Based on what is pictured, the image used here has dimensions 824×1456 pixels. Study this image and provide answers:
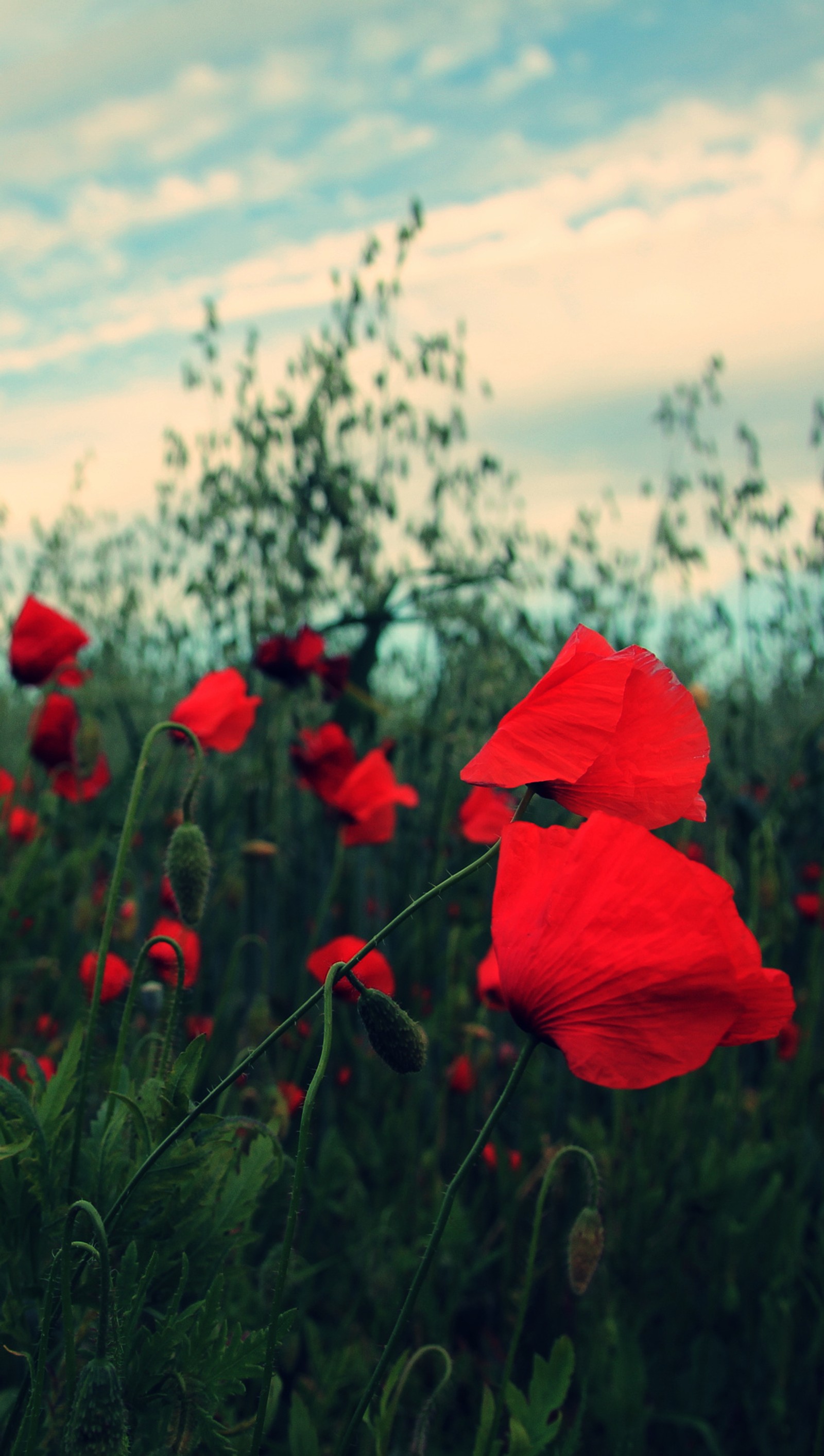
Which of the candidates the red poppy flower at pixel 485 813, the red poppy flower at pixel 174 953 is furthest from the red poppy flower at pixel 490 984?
the red poppy flower at pixel 174 953

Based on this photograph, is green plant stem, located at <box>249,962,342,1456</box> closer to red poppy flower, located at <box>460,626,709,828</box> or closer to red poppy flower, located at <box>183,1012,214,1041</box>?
red poppy flower, located at <box>460,626,709,828</box>

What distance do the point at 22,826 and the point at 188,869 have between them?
1.55 m

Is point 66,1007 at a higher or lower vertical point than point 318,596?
lower

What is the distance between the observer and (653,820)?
29.5 inches

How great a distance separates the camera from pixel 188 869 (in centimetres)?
103

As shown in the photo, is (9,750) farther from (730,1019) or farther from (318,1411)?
(730,1019)

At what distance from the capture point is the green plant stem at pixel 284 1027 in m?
0.59

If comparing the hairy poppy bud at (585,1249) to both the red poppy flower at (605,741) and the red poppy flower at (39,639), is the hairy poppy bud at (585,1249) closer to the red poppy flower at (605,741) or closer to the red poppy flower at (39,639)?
the red poppy flower at (605,741)

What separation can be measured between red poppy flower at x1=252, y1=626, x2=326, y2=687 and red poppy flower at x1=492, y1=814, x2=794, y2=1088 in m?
1.39

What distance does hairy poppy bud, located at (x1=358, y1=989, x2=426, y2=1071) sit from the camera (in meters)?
0.71

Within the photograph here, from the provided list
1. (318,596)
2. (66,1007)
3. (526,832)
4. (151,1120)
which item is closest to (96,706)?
(318,596)

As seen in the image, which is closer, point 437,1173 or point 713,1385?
point 713,1385

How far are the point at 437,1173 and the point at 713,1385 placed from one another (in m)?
0.53

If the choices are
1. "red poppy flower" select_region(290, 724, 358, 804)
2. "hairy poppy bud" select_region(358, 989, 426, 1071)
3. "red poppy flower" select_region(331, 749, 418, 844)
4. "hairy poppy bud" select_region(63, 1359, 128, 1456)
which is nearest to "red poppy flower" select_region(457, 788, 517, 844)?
"red poppy flower" select_region(331, 749, 418, 844)
